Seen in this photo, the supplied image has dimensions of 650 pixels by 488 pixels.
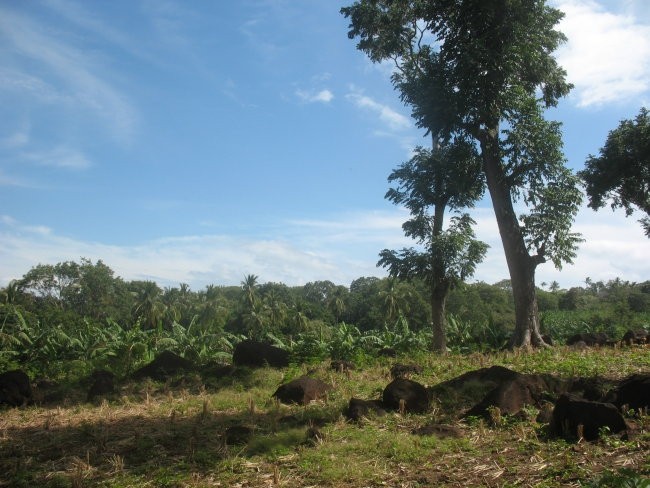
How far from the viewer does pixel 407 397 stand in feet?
26.6

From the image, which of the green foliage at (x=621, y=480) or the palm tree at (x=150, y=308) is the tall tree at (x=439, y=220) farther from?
the palm tree at (x=150, y=308)

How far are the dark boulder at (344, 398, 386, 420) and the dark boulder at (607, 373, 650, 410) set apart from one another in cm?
319

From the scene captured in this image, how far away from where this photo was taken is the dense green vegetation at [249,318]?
17109 millimetres

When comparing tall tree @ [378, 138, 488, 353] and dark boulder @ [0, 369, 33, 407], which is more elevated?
tall tree @ [378, 138, 488, 353]

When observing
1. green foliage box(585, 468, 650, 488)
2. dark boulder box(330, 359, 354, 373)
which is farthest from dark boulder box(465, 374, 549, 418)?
dark boulder box(330, 359, 354, 373)

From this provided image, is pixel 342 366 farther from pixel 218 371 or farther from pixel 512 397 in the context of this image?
pixel 512 397

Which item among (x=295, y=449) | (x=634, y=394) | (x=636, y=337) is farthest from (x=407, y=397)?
(x=636, y=337)

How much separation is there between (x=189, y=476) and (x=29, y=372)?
515 inches

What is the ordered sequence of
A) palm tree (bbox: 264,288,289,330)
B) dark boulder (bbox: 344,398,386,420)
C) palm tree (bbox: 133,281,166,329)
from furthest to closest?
palm tree (bbox: 133,281,166,329) → palm tree (bbox: 264,288,289,330) → dark boulder (bbox: 344,398,386,420)

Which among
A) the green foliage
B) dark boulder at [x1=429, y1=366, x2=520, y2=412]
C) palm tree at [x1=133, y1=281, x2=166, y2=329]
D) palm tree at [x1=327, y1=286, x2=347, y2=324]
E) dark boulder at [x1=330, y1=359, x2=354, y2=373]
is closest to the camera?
the green foliage

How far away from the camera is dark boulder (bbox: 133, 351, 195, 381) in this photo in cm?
1377

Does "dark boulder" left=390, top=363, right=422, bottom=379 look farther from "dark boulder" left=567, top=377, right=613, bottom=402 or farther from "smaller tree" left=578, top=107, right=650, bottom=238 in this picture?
"smaller tree" left=578, top=107, right=650, bottom=238

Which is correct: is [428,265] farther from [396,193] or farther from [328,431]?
[328,431]

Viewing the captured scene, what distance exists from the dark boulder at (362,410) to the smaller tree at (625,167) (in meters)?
17.7
